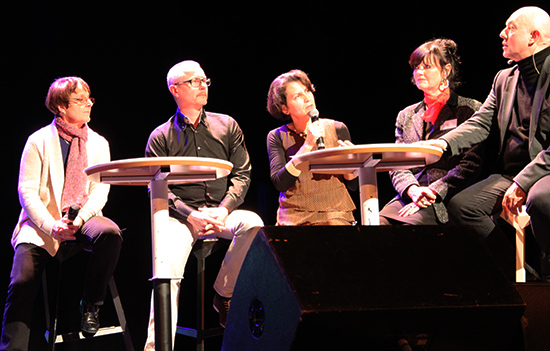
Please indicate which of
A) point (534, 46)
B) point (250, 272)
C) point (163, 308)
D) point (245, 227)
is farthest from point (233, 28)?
point (250, 272)

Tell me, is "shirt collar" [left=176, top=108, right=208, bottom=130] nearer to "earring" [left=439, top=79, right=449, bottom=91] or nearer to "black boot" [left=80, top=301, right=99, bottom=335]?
"black boot" [left=80, top=301, right=99, bottom=335]

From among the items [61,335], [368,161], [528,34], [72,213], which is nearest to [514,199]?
[368,161]

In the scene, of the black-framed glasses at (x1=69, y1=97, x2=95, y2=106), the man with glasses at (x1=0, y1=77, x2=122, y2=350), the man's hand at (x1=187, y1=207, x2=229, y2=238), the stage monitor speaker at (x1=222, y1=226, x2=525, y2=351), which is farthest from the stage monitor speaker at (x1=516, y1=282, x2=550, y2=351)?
the black-framed glasses at (x1=69, y1=97, x2=95, y2=106)

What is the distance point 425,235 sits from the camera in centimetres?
160

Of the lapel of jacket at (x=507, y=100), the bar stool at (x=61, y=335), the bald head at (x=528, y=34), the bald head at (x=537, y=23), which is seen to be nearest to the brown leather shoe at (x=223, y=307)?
the bar stool at (x=61, y=335)

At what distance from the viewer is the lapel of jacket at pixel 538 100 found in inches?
100

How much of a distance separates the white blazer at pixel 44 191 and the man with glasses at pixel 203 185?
0.39 m

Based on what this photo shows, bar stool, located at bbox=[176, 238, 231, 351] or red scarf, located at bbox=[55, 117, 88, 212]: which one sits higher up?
red scarf, located at bbox=[55, 117, 88, 212]

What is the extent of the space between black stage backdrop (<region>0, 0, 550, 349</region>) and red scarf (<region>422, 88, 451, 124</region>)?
0.96m

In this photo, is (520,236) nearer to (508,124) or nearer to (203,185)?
(508,124)

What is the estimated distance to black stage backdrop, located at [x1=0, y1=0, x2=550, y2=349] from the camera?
350cm

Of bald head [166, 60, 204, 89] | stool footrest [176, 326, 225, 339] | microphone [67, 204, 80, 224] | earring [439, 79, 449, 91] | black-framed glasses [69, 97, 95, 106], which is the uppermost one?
bald head [166, 60, 204, 89]

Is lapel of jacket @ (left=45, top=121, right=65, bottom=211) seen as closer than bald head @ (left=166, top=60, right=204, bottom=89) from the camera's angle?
Yes

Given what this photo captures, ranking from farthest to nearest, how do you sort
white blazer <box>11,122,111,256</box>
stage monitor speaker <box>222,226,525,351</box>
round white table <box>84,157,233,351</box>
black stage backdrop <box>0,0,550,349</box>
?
1. black stage backdrop <box>0,0,550,349</box>
2. white blazer <box>11,122,111,256</box>
3. round white table <box>84,157,233,351</box>
4. stage monitor speaker <box>222,226,525,351</box>
